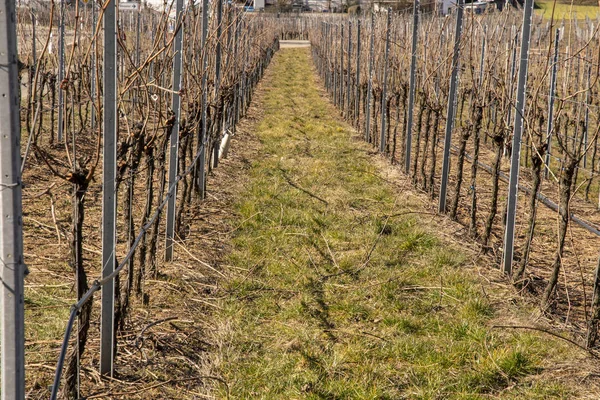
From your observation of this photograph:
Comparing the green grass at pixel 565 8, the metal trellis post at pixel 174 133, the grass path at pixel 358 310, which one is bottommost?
the grass path at pixel 358 310

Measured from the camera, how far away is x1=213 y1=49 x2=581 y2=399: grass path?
3271mm

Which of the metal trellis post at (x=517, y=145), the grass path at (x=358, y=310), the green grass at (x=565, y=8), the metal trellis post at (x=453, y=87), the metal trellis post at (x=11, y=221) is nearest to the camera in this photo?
the metal trellis post at (x=11, y=221)

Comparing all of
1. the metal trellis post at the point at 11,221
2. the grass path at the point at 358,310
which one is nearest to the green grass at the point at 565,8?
the grass path at the point at 358,310

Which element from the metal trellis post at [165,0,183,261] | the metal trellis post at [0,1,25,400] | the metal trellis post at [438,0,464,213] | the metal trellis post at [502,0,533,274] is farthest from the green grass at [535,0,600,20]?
the metal trellis post at [0,1,25,400]

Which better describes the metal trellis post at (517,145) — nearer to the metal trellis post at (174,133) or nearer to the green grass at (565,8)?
the green grass at (565,8)

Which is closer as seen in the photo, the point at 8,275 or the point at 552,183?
the point at 8,275

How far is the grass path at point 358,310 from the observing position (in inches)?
129

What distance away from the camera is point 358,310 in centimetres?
411

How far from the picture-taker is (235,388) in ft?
10.4

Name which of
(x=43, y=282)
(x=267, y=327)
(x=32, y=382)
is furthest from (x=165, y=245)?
(x=32, y=382)

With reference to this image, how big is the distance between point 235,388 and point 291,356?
434 mm

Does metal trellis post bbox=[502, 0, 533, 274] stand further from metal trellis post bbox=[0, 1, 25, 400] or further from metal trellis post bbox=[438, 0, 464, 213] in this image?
metal trellis post bbox=[0, 1, 25, 400]

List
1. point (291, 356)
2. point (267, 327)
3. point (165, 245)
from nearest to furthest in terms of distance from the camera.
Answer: point (291, 356), point (267, 327), point (165, 245)

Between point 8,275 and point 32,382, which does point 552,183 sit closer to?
point 32,382
